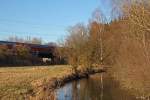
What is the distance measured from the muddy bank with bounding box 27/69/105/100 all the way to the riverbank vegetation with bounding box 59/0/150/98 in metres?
1.68

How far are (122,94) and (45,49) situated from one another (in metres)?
64.6

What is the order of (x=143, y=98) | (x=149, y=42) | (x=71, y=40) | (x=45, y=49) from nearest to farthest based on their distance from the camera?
1. (x=143, y=98)
2. (x=149, y=42)
3. (x=71, y=40)
4. (x=45, y=49)

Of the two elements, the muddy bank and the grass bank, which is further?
the grass bank

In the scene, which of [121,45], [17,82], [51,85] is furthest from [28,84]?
[121,45]

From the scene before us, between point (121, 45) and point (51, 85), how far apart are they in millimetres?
19872

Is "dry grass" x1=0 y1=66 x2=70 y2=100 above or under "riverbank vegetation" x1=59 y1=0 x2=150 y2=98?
under

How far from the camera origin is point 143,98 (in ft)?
82.7

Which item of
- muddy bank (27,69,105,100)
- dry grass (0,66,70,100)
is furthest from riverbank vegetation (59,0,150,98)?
dry grass (0,66,70,100)

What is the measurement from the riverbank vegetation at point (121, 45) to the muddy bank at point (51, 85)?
1.68 m

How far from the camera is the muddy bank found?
17.2 metres

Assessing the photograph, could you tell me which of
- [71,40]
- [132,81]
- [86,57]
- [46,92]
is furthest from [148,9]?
[71,40]

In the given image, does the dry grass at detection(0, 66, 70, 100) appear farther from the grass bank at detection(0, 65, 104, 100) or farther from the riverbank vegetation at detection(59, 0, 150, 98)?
the riverbank vegetation at detection(59, 0, 150, 98)

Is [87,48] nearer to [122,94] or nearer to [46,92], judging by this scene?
[122,94]

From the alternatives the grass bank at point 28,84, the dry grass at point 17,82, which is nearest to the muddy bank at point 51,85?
the grass bank at point 28,84
